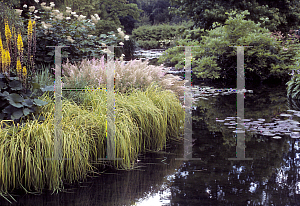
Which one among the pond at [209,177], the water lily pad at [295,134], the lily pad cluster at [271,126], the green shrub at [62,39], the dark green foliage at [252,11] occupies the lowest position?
the pond at [209,177]

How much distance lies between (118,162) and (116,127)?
0.37 metres

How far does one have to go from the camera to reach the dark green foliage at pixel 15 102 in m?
2.88

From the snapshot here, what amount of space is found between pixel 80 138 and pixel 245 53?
24.8 feet

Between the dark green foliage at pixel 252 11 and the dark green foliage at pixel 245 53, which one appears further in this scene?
the dark green foliage at pixel 252 11

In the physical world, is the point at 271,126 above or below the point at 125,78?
below

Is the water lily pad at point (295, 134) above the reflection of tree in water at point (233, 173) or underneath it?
above

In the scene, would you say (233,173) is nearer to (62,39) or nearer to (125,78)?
(125,78)

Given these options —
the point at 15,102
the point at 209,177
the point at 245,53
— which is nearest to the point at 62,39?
the point at 15,102

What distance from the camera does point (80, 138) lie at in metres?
2.85

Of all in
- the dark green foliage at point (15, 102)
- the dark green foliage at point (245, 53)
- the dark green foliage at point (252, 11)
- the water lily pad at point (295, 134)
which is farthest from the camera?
the dark green foliage at point (252, 11)

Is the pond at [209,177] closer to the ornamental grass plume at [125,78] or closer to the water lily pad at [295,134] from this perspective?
the water lily pad at [295,134]

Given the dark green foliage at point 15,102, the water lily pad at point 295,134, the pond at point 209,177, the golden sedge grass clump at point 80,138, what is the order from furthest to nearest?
1. the water lily pad at point 295,134
2. the dark green foliage at point 15,102
3. the golden sedge grass clump at point 80,138
4. the pond at point 209,177

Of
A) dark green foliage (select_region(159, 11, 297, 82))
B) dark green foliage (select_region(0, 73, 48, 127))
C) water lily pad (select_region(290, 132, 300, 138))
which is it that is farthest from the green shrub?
water lily pad (select_region(290, 132, 300, 138))

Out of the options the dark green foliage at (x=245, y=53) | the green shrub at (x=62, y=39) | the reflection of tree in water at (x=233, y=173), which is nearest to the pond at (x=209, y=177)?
the reflection of tree in water at (x=233, y=173)
